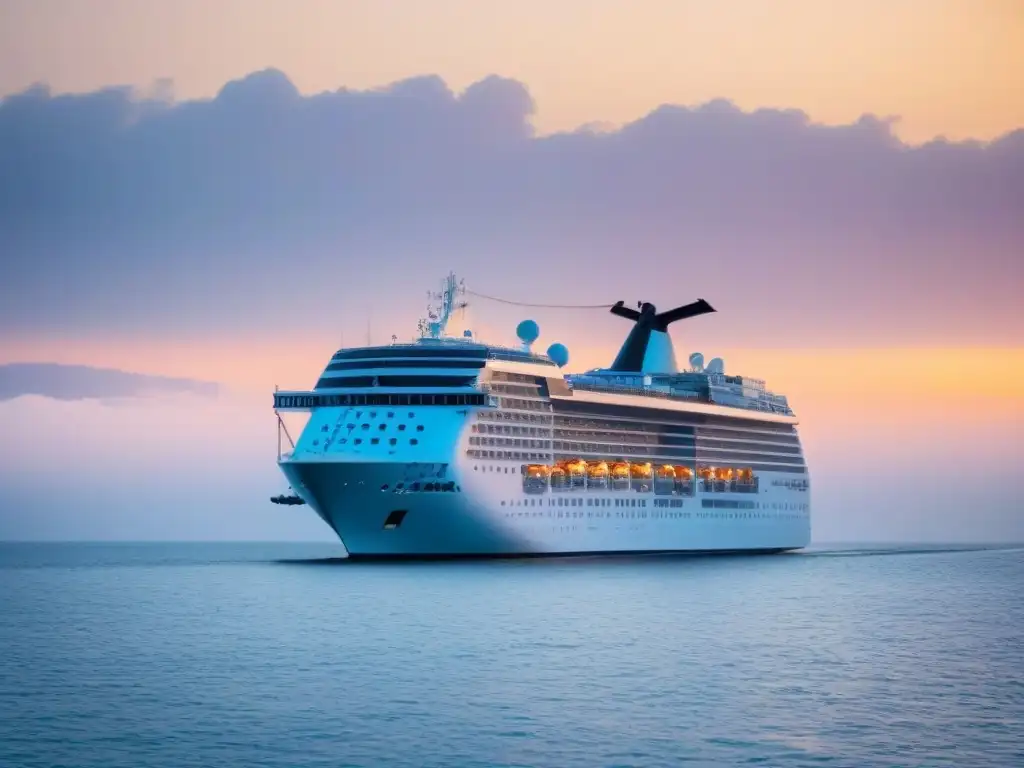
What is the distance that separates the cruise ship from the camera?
94.1 m

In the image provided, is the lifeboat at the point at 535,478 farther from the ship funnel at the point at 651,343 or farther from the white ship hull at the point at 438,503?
the ship funnel at the point at 651,343

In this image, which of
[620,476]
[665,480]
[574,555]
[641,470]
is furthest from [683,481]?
[574,555]

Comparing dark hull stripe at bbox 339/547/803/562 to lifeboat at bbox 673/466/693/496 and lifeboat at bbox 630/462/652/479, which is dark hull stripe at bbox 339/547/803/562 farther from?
lifeboat at bbox 630/462/652/479

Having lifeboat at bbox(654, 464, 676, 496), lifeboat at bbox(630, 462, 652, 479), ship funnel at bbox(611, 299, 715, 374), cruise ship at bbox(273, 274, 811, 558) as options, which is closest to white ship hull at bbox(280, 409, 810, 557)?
cruise ship at bbox(273, 274, 811, 558)

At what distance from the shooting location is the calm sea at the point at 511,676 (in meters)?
37.8

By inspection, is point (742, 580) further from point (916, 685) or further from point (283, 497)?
point (916, 685)

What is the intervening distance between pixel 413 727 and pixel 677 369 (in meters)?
106

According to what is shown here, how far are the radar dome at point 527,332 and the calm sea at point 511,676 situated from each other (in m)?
27.4

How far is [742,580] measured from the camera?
98.6 m

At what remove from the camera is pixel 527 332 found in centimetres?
11550

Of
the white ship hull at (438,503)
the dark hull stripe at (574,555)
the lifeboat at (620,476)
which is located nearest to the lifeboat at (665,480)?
the dark hull stripe at (574,555)

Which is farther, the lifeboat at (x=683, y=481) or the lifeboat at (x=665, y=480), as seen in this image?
the lifeboat at (x=683, y=481)

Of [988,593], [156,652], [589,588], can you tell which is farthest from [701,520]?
[156,652]

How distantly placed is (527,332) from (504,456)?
17.8 m
